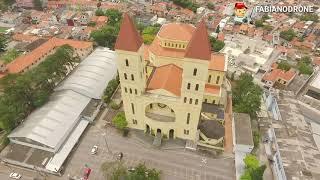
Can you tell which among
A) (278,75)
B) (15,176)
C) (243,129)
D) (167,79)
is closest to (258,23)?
(278,75)

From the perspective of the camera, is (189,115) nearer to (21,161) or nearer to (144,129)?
(144,129)

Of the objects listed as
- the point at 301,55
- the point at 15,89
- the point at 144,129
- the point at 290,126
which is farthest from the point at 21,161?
the point at 301,55

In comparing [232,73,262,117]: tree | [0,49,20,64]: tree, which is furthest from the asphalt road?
[0,49,20,64]: tree

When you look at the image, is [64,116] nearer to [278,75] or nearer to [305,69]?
[278,75]

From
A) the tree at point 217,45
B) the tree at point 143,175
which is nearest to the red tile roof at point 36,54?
the tree at point 217,45

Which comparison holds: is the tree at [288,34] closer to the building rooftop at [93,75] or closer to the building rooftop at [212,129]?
the building rooftop at [212,129]

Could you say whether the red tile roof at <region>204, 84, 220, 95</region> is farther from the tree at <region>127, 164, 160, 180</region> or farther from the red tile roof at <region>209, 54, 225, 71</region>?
the tree at <region>127, 164, 160, 180</region>
